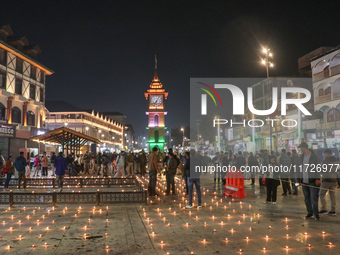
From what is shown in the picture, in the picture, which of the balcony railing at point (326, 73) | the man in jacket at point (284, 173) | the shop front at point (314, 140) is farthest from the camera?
the shop front at point (314, 140)

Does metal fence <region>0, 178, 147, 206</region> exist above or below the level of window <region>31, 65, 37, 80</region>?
below

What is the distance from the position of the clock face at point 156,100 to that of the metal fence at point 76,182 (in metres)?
67.7

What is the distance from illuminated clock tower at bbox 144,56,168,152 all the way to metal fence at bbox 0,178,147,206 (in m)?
71.0

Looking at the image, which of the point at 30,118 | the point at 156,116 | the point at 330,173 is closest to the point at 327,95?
the point at 330,173

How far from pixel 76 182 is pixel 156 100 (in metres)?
69.1

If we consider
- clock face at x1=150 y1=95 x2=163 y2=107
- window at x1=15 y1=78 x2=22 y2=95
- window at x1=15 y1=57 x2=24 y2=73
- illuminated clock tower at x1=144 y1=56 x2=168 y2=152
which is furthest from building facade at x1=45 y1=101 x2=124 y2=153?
window at x1=15 y1=57 x2=24 y2=73

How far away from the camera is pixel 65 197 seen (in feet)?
31.3

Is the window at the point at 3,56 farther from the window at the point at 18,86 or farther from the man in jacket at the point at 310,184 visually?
the man in jacket at the point at 310,184

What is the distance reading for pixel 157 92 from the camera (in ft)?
277

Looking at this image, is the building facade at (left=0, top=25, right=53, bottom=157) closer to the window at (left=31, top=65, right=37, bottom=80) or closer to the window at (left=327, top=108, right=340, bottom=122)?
the window at (left=31, top=65, right=37, bottom=80)

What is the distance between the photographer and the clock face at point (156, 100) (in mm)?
83375

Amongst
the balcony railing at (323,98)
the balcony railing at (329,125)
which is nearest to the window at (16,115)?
the balcony railing at (329,125)

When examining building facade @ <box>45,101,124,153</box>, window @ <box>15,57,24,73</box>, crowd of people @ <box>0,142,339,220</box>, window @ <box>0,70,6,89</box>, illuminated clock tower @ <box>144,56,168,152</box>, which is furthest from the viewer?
illuminated clock tower @ <box>144,56,168,152</box>

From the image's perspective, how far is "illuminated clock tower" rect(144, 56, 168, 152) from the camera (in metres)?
82.1
